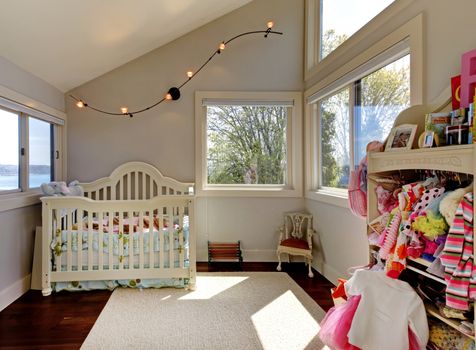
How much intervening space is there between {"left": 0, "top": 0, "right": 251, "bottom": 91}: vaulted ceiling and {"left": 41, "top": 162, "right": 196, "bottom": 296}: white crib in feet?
3.86

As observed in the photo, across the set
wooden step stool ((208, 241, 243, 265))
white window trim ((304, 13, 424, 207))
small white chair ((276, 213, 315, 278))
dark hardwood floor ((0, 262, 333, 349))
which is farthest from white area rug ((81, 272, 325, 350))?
white window trim ((304, 13, 424, 207))

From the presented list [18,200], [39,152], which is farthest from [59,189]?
[39,152]

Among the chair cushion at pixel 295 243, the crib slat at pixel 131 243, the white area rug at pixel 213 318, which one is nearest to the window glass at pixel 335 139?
the chair cushion at pixel 295 243

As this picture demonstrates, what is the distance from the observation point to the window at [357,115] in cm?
207

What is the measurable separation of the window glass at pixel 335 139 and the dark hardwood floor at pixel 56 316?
963 millimetres

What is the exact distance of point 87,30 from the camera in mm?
2492

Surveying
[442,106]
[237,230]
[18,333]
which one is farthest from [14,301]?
[442,106]

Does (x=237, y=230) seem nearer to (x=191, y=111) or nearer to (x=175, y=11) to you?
(x=191, y=111)

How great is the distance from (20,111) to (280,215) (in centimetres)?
264

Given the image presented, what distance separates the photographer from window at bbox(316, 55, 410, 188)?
207 centimetres

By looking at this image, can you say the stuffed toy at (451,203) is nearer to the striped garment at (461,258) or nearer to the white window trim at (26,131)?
the striped garment at (461,258)

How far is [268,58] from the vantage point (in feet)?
11.3

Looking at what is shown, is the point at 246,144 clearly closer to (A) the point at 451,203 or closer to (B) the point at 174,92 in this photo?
(B) the point at 174,92

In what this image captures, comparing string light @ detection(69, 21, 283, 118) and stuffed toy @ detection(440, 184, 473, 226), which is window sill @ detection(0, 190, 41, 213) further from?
stuffed toy @ detection(440, 184, 473, 226)
